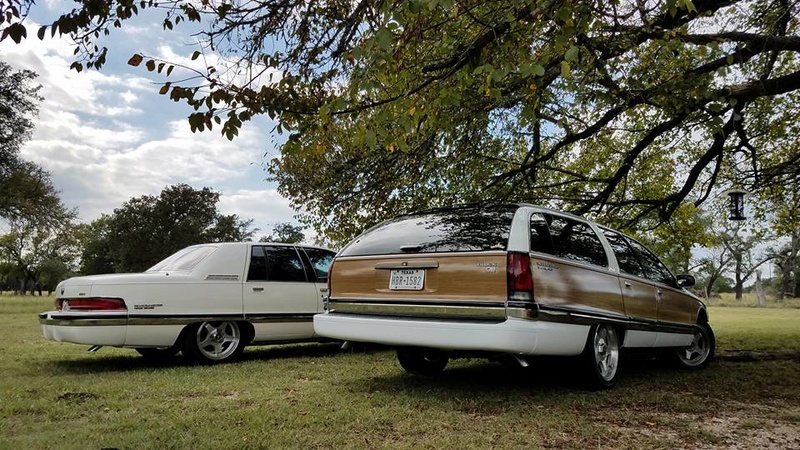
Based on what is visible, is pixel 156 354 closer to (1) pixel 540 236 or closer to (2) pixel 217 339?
(2) pixel 217 339

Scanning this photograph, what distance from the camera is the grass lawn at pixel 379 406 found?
12.5 feet

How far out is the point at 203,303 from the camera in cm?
707

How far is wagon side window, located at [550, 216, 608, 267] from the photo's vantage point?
209 inches

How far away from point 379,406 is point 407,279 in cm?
107

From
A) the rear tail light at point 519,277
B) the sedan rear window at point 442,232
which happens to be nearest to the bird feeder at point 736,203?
the sedan rear window at point 442,232

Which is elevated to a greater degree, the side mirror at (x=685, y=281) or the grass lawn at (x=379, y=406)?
the side mirror at (x=685, y=281)

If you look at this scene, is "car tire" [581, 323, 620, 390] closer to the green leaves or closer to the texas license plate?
the texas license plate

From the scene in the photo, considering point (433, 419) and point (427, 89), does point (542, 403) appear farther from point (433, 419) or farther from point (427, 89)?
point (427, 89)

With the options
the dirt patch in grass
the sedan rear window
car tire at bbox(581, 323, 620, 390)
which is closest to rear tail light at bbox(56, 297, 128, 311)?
the sedan rear window

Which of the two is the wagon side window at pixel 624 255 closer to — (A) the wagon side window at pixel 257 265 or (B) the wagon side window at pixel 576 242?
(B) the wagon side window at pixel 576 242

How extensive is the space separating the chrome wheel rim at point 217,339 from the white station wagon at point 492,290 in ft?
7.21

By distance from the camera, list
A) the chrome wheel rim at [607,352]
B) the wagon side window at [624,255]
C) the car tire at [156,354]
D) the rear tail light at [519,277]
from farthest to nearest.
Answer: the car tire at [156,354]
the wagon side window at [624,255]
the chrome wheel rim at [607,352]
the rear tail light at [519,277]

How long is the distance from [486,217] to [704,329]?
410 cm

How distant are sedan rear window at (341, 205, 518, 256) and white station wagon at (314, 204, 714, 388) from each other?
1 centimetres
